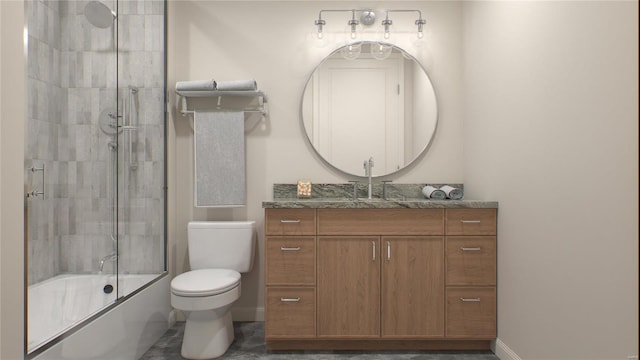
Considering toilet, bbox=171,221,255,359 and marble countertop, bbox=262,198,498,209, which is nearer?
toilet, bbox=171,221,255,359

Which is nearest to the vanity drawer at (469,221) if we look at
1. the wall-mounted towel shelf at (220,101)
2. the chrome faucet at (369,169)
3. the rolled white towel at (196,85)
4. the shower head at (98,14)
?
the chrome faucet at (369,169)

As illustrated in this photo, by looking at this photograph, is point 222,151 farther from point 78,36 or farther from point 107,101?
point 78,36

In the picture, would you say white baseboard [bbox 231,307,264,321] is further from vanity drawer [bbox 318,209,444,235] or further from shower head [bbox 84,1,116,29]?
shower head [bbox 84,1,116,29]

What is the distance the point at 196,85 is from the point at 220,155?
0.49m

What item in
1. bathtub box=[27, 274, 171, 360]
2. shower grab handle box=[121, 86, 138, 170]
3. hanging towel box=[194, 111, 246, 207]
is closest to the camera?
bathtub box=[27, 274, 171, 360]

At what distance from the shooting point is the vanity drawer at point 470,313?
2.18 m

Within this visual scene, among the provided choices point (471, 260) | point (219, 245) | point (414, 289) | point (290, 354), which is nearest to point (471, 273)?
point (471, 260)

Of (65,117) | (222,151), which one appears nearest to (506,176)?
(222,151)

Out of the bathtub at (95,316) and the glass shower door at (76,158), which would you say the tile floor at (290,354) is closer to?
the bathtub at (95,316)

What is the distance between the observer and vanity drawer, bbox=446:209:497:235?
2186 mm

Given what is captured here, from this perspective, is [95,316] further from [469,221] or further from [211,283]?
[469,221]

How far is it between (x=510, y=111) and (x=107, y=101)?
2228 mm

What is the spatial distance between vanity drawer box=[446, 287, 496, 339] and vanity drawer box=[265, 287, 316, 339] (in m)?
0.80

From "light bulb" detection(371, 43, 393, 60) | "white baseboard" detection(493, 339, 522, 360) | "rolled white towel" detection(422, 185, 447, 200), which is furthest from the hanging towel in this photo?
"white baseboard" detection(493, 339, 522, 360)
